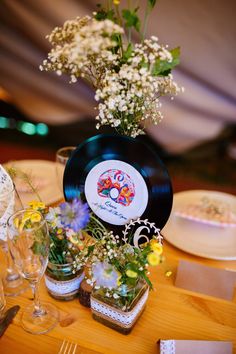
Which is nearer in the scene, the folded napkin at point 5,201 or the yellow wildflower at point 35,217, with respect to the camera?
the yellow wildflower at point 35,217

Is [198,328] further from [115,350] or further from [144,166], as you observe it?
[144,166]

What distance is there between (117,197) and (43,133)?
2232mm

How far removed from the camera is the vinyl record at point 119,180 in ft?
2.73

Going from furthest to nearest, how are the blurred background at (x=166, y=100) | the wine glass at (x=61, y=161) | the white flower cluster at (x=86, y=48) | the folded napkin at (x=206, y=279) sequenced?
the blurred background at (x=166, y=100) → the wine glass at (x=61, y=161) → the folded napkin at (x=206, y=279) → the white flower cluster at (x=86, y=48)

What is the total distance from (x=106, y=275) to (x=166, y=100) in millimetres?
1863

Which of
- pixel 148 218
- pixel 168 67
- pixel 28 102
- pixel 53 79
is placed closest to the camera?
pixel 168 67

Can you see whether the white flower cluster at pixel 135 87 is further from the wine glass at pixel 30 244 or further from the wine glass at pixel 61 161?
the wine glass at pixel 61 161

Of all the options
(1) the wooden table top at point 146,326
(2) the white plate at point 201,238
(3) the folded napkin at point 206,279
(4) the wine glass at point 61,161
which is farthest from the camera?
(4) the wine glass at point 61,161

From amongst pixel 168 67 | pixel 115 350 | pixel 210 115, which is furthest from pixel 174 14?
pixel 115 350

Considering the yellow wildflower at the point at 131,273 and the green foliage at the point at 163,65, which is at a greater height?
the green foliage at the point at 163,65

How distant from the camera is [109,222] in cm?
90

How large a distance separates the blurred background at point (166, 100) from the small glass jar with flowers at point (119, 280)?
1552 mm

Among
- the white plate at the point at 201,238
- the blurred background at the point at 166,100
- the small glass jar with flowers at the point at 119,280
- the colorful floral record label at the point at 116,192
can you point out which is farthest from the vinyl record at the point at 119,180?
the blurred background at the point at 166,100

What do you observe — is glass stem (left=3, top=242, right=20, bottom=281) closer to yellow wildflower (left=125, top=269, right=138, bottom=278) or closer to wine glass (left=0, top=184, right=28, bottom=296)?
wine glass (left=0, top=184, right=28, bottom=296)
